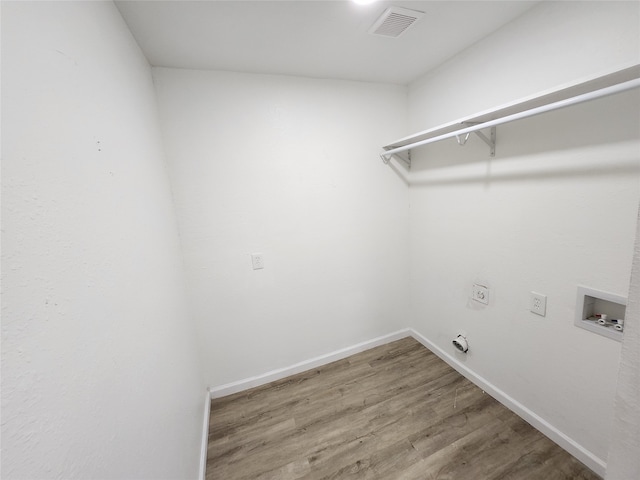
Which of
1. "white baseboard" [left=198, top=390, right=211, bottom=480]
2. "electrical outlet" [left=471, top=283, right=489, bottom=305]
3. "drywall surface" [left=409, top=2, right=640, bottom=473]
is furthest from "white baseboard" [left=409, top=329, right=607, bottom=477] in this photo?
"white baseboard" [left=198, top=390, right=211, bottom=480]

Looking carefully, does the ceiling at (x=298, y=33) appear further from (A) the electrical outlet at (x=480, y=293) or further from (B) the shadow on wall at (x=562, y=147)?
(A) the electrical outlet at (x=480, y=293)

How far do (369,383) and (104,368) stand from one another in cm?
175

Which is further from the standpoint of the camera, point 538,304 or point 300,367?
point 300,367

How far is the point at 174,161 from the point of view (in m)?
1.53

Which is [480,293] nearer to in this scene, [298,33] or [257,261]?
[257,261]

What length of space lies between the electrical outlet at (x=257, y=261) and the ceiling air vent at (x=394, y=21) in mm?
1488

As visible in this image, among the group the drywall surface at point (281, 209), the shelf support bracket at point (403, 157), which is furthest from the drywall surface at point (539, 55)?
the drywall surface at point (281, 209)

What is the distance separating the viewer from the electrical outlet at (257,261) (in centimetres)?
177

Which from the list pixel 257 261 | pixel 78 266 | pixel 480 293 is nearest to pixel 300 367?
pixel 257 261

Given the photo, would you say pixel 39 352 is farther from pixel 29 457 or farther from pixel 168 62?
pixel 168 62

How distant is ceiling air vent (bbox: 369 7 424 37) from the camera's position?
1149mm

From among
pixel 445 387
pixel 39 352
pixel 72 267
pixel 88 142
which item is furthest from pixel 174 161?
pixel 445 387

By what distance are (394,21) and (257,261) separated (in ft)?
5.22

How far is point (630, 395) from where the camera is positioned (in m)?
0.50
